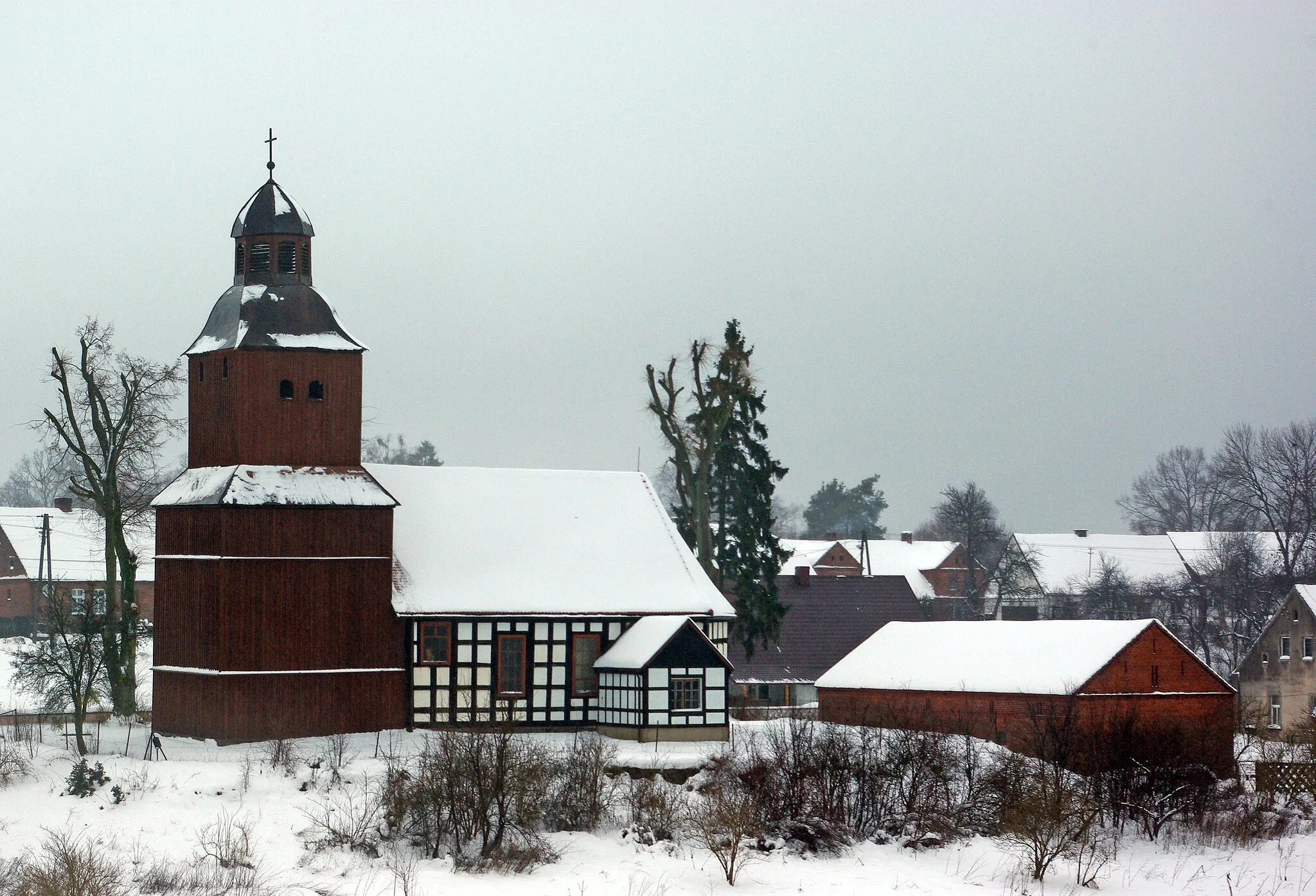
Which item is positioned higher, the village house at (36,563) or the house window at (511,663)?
the village house at (36,563)

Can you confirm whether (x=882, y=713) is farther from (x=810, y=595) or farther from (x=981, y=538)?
(x=981, y=538)

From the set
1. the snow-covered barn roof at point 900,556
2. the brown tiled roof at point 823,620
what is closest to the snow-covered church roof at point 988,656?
the brown tiled roof at point 823,620

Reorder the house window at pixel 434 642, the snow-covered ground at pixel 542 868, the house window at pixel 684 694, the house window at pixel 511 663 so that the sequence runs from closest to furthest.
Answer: the snow-covered ground at pixel 542 868 < the house window at pixel 434 642 < the house window at pixel 684 694 < the house window at pixel 511 663

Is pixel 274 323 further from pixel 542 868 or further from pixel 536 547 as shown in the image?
pixel 542 868

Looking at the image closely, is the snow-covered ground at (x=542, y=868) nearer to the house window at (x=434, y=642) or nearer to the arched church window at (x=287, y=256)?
the house window at (x=434, y=642)

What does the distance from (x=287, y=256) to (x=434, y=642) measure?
29.9 feet

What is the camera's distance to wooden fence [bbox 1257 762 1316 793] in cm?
3547

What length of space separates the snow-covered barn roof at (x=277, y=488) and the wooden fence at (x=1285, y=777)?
19188 mm

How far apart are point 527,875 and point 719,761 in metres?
6.04

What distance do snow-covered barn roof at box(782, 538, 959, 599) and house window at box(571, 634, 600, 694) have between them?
56.3 m

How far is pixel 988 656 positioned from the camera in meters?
41.7

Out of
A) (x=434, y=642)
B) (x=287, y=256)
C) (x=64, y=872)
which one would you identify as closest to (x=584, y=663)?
(x=434, y=642)

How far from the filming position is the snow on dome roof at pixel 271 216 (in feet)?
123

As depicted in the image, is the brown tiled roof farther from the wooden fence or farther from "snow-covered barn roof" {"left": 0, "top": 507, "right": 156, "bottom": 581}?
"snow-covered barn roof" {"left": 0, "top": 507, "right": 156, "bottom": 581}
